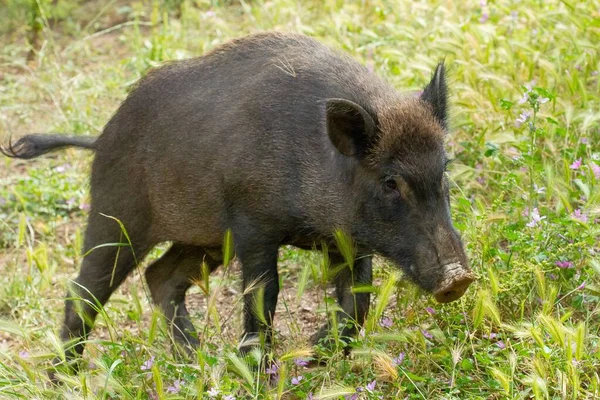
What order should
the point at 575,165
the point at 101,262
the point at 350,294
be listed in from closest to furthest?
the point at 350,294, the point at 575,165, the point at 101,262

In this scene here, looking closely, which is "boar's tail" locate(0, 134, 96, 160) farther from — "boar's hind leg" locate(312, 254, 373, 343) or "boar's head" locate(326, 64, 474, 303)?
"boar's head" locate(326, 64, 474, 303)

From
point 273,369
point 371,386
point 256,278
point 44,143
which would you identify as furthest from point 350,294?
point 44,143

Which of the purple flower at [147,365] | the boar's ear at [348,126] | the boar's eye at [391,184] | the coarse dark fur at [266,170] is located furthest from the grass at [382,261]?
the boar's ear at [348,126]

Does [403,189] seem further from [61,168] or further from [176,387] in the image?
[61,168]

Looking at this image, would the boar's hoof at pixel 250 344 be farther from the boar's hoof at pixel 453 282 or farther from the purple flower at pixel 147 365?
the boar's hoof at pixel 453 282

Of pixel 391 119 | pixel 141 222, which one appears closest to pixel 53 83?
pixel 141 222

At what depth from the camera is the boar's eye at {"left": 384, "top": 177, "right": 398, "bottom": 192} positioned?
4.80 meters

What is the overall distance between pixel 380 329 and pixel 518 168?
1.98m

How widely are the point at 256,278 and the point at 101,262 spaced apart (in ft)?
4.09

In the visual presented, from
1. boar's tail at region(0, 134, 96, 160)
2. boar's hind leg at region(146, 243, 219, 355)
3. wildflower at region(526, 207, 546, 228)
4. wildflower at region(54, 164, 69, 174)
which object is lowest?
wildflower at region(54, 164, 69, 174)

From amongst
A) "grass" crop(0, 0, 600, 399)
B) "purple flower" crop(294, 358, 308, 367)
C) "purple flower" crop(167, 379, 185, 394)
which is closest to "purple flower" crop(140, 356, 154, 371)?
"grass" crop(0, 0, 600, 399)

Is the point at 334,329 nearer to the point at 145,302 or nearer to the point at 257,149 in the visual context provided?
the point at 257,149

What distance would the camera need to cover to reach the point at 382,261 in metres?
5.98

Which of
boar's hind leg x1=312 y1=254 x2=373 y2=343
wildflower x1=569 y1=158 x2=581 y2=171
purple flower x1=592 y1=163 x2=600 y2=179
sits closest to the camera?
boar's hind leg x1=312 y1=254 x2=373 y2=343
